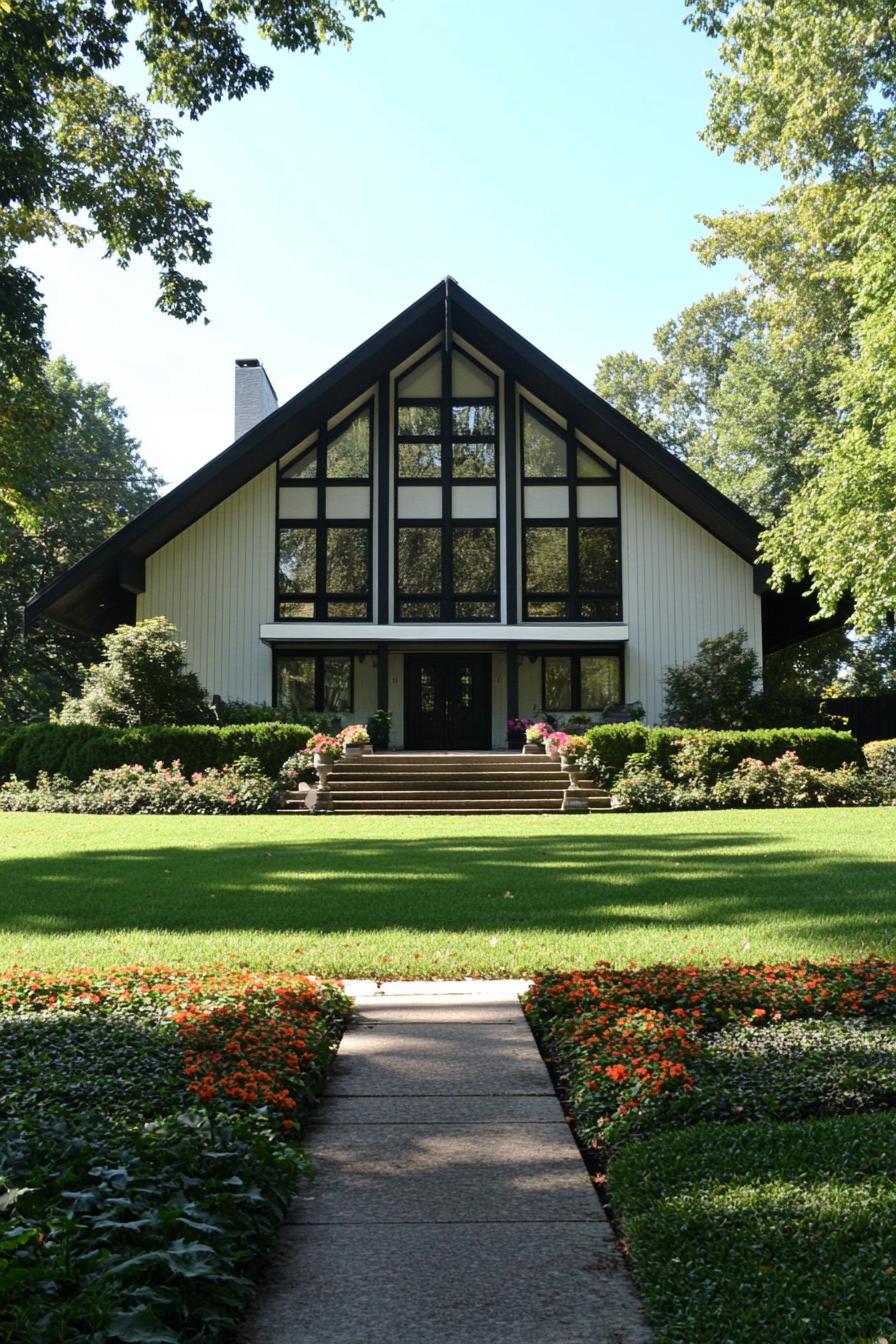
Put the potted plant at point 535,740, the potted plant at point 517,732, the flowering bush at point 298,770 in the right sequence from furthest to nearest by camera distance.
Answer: the potted plant at point 517,732 < the potted plant at point 535,740 < the flowering bush at point 298,770

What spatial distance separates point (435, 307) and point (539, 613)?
275 inches

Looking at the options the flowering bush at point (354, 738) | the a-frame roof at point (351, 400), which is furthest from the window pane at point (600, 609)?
the flowering bush at point (354, 738)

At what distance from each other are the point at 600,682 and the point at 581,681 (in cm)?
42

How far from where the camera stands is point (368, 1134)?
3756mm

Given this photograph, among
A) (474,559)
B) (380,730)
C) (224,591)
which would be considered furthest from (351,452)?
(380,730)

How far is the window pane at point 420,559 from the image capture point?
79.6ft

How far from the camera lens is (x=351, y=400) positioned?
24.6 metres

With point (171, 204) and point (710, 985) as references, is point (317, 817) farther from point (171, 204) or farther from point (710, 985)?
point (710, 985)

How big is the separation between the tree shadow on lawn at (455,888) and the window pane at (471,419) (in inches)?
568

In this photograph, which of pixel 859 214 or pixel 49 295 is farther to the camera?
pixel 859 214

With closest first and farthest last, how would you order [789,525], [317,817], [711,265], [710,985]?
1. [710,985]
2. [317,817]
3. [789,525]
4. [711,265]

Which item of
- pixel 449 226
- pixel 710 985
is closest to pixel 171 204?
pixel 449 226

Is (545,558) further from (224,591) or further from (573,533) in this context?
(224,591)

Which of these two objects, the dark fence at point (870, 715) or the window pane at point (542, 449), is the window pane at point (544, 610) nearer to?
the window pane at point (542, 449)
